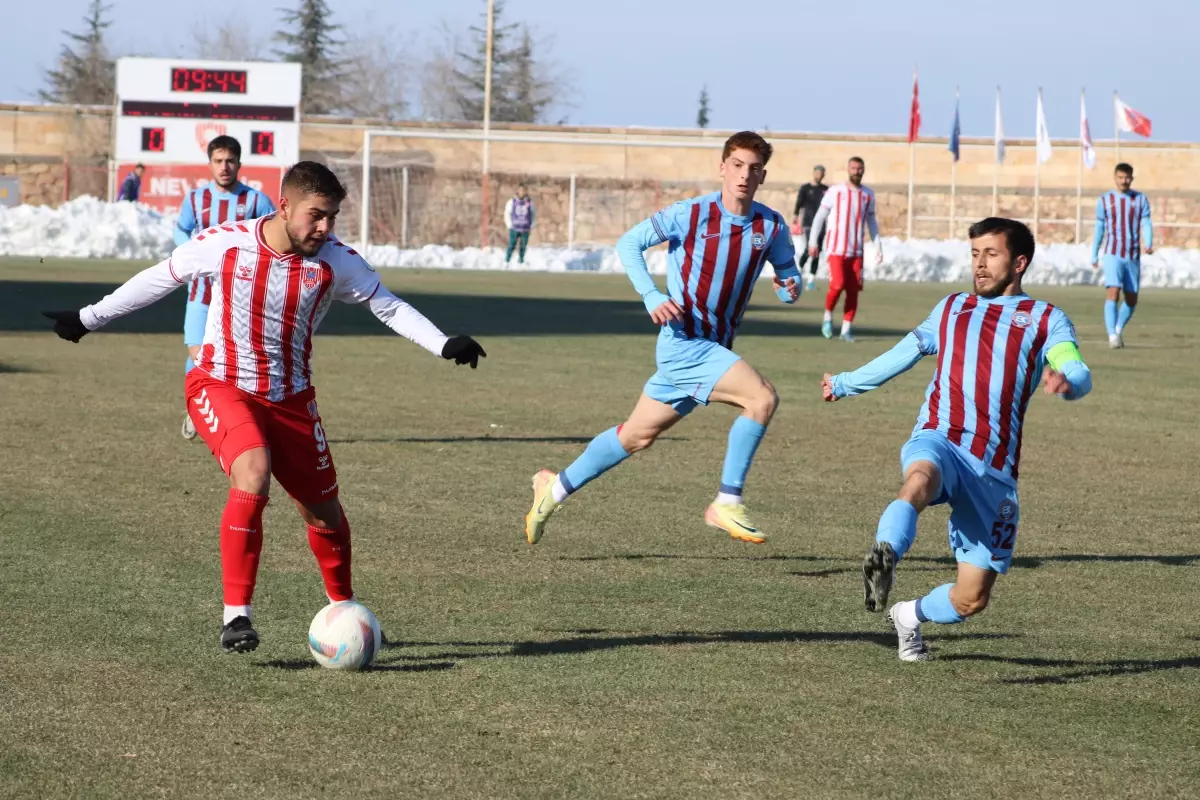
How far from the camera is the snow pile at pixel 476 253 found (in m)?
41.3

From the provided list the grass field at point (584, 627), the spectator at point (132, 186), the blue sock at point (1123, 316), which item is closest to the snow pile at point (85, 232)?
the spectator at point (132, 186)

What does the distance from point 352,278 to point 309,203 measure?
402 millimetres

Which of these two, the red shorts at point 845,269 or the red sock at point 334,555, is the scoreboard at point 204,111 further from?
the red sock at point 334,555

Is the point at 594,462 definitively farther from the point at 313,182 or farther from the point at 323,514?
the point at 313,182

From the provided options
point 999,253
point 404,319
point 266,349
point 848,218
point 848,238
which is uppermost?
point 848,218

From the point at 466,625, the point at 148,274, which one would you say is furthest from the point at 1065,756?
the point at 148,274

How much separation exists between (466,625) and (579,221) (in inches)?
1955

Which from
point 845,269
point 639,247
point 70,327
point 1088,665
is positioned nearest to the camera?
point 70,327

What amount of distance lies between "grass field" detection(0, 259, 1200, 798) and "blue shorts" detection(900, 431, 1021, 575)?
1.55 feet

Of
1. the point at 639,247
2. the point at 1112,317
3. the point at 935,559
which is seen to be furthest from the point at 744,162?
the point at 1112,317

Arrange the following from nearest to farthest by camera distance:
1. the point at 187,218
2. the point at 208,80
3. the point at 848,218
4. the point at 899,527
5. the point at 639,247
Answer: the point at 899,527
the point at 639,247
the point at 187,218
the point at 848,218
the point at 208,80

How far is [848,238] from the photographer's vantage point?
21.5 m

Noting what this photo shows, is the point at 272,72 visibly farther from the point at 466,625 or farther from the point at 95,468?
the point at 466,625

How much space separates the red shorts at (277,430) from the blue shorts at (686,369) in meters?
2.76
